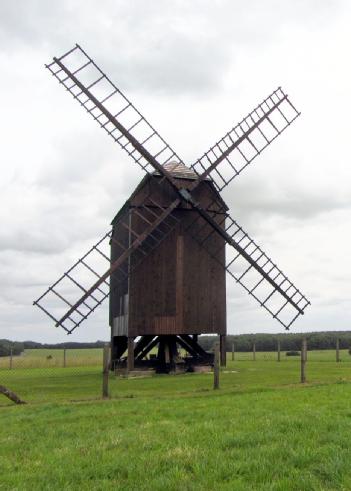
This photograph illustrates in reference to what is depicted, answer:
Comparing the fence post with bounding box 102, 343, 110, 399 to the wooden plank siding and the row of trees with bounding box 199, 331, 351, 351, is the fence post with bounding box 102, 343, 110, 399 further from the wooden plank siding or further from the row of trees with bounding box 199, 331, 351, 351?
the row of trees with bounding box 199, 331, 351, 351

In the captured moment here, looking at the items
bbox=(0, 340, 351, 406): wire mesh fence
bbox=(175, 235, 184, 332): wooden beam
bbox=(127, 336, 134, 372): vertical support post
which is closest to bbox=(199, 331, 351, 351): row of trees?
bbox=(0, 340, 351, 406): wire mesh fence

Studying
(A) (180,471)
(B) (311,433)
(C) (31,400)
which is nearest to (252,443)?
(B) (311,433)

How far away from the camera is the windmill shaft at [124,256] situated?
72.6 ft

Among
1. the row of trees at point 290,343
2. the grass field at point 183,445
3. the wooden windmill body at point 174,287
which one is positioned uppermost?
the wooden windmill body at point 174,287

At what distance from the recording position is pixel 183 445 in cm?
746

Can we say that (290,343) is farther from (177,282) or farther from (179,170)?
(179,170)

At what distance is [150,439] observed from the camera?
314 inches

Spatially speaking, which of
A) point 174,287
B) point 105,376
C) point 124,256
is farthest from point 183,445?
point 174,287

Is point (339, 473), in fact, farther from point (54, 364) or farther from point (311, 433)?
point (54, 364)

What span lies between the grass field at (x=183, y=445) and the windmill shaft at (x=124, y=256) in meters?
9.95

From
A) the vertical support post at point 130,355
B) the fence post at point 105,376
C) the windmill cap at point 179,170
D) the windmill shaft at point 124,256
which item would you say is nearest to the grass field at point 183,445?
the fence post at point 105,376

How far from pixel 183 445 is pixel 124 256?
15956 mm

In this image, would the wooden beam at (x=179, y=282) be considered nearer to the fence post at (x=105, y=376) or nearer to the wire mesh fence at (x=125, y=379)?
the wire mesh fence at (x=125, y=379)

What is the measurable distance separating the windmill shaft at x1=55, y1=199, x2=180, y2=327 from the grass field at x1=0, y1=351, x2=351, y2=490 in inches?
392
